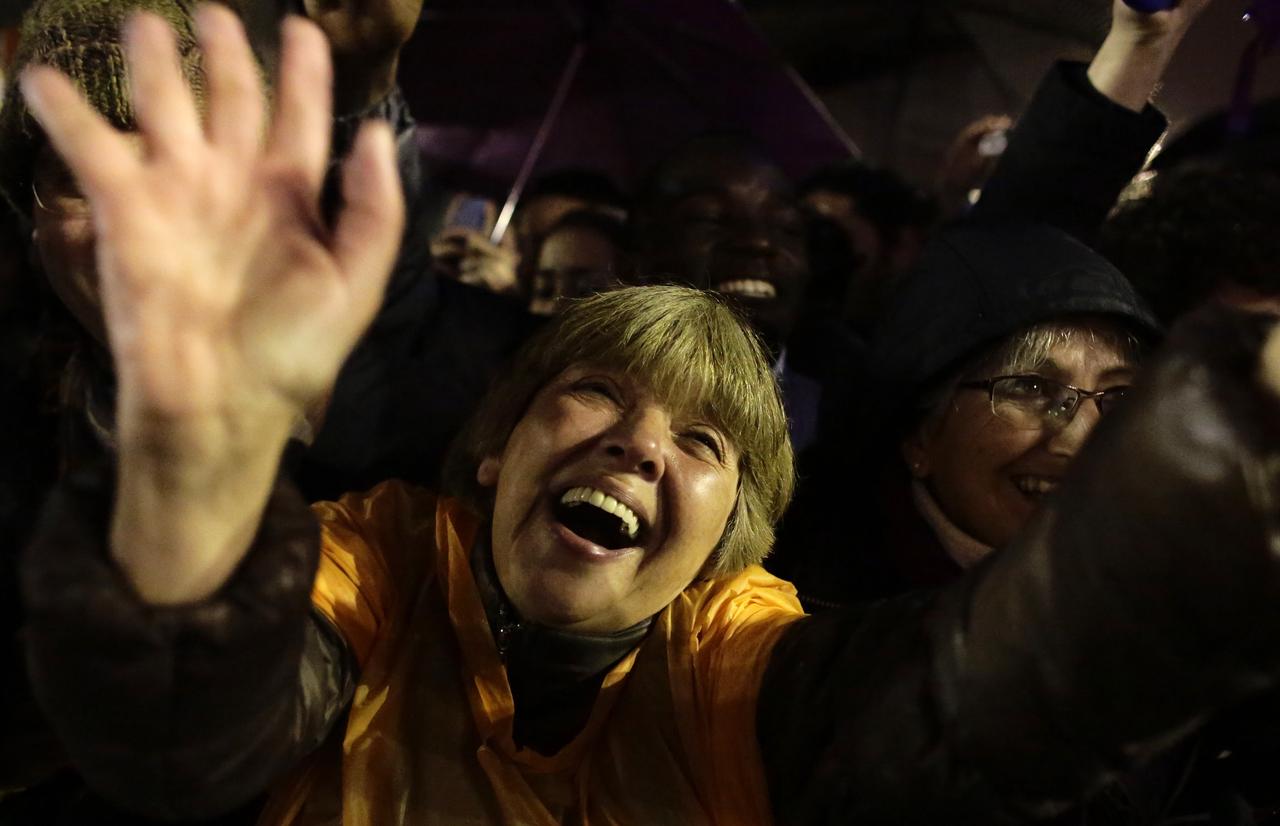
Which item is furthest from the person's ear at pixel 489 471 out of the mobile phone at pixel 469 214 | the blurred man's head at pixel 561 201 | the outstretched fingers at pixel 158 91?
the mobile phone at pixel 469 214

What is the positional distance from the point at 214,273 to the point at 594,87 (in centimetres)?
295

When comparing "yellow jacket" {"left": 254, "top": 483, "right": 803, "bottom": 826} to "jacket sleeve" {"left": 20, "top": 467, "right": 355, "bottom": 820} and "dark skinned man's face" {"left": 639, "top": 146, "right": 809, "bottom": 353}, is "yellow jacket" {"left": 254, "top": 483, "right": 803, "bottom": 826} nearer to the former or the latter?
"jacket sleeve" {"left": 20, "top": 467, "right": 355, "bottom": 820}

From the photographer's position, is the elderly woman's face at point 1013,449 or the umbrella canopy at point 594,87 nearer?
the elderly woman's face at point 1013,449

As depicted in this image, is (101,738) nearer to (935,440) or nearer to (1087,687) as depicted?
(1087,687)

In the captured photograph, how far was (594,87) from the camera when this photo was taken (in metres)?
3.74

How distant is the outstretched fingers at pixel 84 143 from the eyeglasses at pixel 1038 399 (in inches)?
55.2

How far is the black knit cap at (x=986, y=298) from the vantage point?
1857mm

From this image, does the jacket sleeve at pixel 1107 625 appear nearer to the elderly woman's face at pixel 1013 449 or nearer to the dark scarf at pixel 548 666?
the dark scarf at pixel 548 666

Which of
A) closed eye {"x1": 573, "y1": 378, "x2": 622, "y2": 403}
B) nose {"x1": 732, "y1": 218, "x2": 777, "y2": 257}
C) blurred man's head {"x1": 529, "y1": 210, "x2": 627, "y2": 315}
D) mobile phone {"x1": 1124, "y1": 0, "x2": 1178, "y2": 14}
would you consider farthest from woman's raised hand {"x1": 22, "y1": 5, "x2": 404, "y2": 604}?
blurred man's head {"x1": 529, "y1": 210, "x2": 627, "y2": 315}

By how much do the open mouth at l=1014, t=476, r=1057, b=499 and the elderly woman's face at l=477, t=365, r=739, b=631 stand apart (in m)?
0.57

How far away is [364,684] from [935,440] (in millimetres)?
1095

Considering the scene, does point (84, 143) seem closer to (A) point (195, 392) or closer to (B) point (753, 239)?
(A) point (195, 392)

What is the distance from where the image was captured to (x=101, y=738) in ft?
3.24

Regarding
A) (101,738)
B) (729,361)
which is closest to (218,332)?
(101,738)
